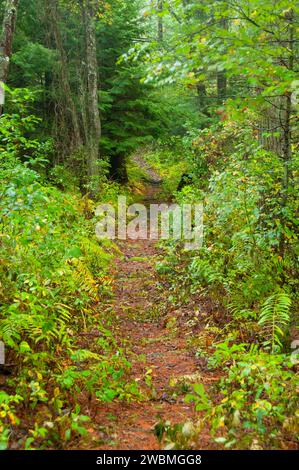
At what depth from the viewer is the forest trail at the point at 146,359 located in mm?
3875

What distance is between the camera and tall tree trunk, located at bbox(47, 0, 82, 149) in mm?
13039

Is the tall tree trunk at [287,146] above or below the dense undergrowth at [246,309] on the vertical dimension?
above

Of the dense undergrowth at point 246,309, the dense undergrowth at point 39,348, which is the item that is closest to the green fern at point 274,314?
the dense undergrowth at point 246,309

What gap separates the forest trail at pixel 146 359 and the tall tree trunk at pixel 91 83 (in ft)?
13.6

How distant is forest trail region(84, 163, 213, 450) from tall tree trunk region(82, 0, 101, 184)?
414cm

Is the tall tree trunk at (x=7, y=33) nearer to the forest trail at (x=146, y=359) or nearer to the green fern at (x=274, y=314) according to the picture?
the forest trail at (x=146, y=359)

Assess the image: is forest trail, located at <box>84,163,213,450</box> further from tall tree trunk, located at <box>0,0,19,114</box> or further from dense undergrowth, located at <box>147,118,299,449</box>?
tall tree trunk, located at <box>0,0,19,114</box>

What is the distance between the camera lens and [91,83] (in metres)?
13.1

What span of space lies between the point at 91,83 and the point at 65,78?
35.8 inches

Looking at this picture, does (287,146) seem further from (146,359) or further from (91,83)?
(91,83)

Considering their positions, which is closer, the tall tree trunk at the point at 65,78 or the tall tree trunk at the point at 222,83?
the tall tree trunk at the point at 222,83

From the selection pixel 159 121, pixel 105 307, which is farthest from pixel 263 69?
pixel 159 121

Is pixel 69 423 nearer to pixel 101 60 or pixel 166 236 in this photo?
pixel 166 236

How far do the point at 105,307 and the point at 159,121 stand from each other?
10.1m
